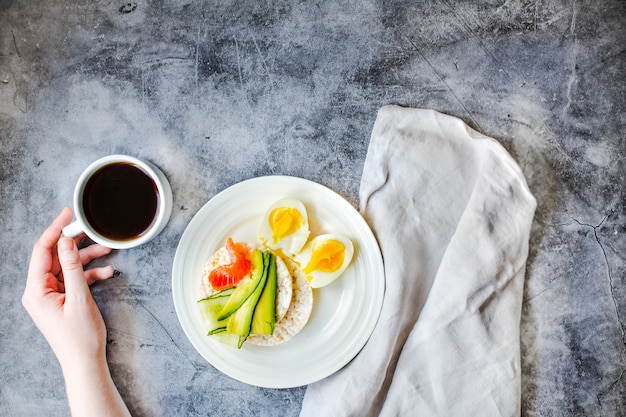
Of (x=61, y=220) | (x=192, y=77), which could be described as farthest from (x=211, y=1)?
(x=61, y=220)

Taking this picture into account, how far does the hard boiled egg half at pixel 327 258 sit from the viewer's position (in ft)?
4.74

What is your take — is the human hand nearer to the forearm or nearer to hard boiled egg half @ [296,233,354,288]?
the forearm

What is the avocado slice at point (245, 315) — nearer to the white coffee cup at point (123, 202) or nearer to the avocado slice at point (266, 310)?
the avocado slice at point (266, 310)

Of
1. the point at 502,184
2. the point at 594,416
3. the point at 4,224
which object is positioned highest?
the point at 502,184

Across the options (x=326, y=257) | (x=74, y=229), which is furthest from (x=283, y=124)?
(x=74, y=229)

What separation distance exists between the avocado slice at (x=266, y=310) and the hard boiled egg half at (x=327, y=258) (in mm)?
94

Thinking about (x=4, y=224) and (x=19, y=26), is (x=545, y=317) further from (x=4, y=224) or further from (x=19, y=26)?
(x=19, y=26)

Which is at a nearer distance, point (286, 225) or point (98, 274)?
point (286, 225)

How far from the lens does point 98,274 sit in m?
1.56

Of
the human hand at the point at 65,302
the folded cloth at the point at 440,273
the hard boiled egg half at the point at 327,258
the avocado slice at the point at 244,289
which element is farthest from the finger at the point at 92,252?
the folded cloth at the point at 440,273

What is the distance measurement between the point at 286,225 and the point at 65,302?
2.03ft

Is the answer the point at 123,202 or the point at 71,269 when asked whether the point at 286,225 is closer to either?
the point at 123,202

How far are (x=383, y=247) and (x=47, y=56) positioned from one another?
42.3 inches

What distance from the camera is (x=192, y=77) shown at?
159cm
